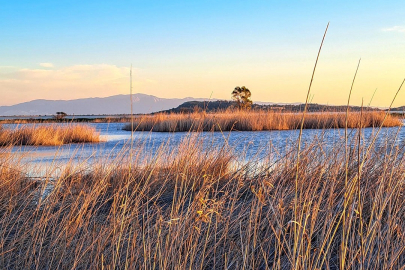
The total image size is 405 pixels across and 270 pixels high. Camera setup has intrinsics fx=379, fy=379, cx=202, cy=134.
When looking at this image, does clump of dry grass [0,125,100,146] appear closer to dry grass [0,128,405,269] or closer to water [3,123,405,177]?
water [3,123,405,177]

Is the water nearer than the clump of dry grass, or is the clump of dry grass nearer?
the water

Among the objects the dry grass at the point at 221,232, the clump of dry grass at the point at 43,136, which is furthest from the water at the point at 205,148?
the clump of dry grass at the point at 43,136

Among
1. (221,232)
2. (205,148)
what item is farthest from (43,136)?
(221,232)

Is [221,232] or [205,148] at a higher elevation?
[205,148]

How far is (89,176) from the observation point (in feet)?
16.4

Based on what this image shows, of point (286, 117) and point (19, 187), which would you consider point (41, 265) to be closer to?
point (19, 187)

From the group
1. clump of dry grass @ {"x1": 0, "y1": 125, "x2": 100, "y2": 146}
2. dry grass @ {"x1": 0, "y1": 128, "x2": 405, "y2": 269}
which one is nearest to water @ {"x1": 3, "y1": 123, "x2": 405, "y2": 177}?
dry grass @ {"x1": 0, "y1": 128, "x2": 405, "y2": 269}

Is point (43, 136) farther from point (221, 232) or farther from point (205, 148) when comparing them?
point (221, 232)

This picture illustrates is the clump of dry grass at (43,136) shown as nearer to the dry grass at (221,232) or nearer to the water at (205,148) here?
the water at (205,148)

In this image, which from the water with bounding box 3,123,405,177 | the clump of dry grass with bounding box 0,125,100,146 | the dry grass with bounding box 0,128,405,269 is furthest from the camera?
the clump of dry grass with bounding box 0,125,100,146

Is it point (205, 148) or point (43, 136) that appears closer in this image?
point (205, 148)

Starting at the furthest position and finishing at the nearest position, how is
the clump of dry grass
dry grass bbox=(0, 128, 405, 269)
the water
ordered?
the clump of dry grass < the water < dry grass bbox=(0, 128, 405, 269)

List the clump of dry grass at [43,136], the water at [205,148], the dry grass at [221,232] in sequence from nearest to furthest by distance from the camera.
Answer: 1. the dry grass at [221,232]
2. the water at [205,148]
3. the clump of dry grass at [43,136]

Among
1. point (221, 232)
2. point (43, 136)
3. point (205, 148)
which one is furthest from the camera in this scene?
point (43, 136)
